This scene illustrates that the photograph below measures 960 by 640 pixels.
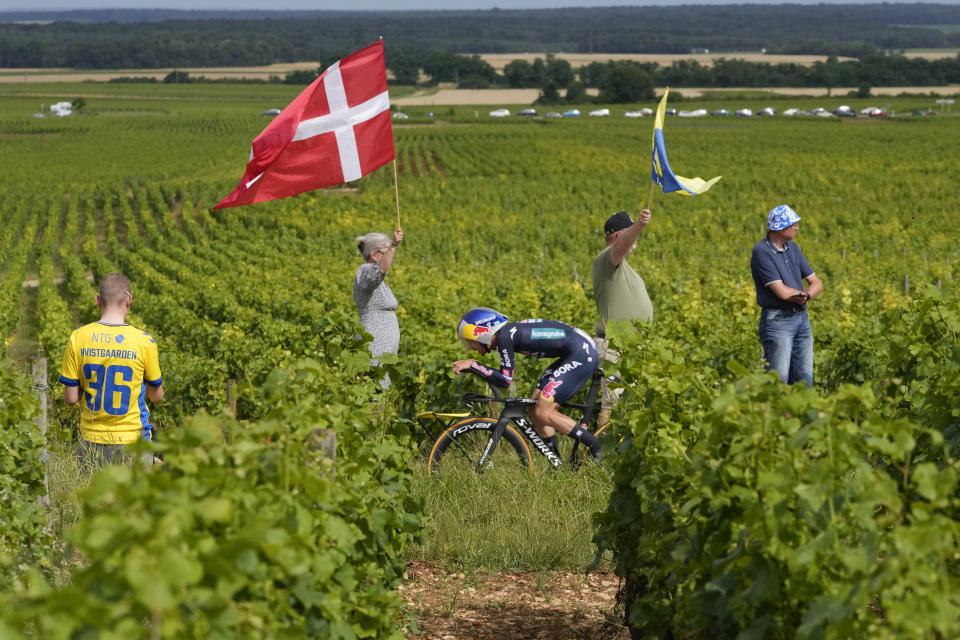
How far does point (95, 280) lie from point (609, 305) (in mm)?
22031

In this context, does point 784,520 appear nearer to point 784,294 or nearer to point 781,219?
point 784,294

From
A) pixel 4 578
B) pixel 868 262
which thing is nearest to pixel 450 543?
pixel 4 578

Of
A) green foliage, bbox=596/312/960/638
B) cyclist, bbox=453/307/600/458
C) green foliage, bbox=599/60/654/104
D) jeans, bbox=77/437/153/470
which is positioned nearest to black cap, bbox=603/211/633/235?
cyclist, bbox=453/307/600/458

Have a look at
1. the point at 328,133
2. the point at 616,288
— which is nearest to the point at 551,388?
the point at 616,288

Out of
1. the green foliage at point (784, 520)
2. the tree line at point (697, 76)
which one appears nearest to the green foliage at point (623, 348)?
the green foliage at point (784, 520)

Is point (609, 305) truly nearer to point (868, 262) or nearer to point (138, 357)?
point (138, 357)

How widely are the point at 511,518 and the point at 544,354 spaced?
1168 mm

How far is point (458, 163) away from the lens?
5641 cm

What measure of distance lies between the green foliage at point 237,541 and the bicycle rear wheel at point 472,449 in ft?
8.29

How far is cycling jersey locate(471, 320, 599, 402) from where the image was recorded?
21.6 ft

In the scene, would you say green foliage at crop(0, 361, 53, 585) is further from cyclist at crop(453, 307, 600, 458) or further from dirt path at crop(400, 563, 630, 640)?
cyclist at crop(453, 307, 600, 458)

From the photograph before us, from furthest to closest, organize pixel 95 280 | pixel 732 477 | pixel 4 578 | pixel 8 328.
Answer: pixel 95 280 → pixel 8 328 → pixel 4 578 → pixel 732 477

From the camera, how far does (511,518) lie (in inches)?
236

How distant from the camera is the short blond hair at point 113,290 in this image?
18.0 ft
